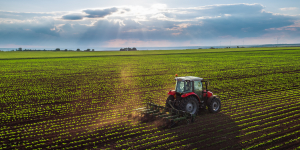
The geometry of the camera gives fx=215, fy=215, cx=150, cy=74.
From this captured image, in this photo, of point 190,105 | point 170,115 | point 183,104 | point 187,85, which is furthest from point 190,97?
point 170,115

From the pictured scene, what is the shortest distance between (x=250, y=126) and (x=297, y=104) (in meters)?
6.42

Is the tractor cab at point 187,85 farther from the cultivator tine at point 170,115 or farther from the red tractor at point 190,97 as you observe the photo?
the cultivator tine at point 170,115

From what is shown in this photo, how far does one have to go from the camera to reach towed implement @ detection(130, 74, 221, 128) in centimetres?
1183

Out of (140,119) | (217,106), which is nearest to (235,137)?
(217,106)

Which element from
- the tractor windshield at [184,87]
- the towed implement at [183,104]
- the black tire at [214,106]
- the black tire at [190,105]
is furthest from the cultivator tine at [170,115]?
the black tire at [214,106]

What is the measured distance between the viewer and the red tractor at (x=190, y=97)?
1220cm

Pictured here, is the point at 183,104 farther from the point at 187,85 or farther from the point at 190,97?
the point at 187,85

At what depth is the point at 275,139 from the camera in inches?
390

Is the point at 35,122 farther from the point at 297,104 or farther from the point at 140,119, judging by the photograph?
the point at 297,104

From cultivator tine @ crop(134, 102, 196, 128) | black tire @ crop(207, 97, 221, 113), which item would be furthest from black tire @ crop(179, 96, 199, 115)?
black tire @ crop(207, 97, 221, 113)

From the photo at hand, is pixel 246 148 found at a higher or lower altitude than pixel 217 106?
lower

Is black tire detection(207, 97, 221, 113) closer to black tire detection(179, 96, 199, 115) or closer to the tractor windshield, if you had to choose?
black tire detection(179, 96, 199, 115)

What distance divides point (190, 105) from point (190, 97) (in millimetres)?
491

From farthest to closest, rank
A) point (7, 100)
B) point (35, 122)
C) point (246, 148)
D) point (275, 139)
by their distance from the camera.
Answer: point (7, 100) < point (35, 122) < point (275, 139) < point (246, 148)
